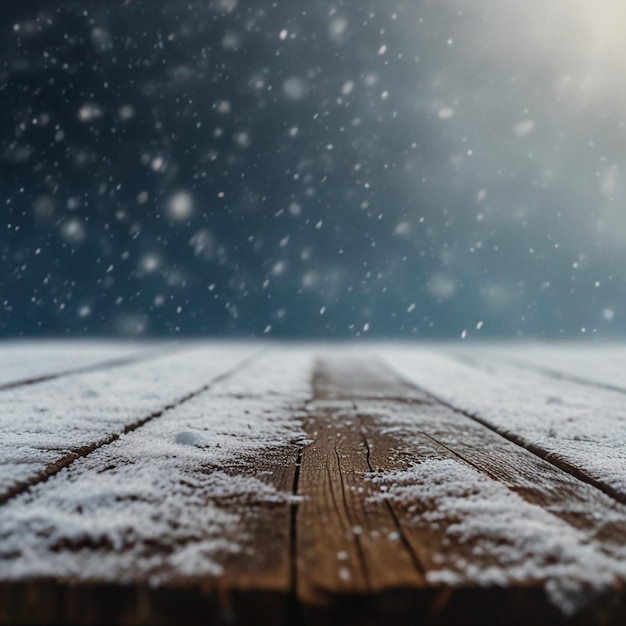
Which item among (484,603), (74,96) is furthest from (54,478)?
(74,96)

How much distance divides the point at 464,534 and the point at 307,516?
257mm

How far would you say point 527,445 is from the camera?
4.32ft

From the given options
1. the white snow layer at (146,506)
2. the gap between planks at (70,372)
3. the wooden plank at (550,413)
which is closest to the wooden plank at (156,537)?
the white snow layer at (146,506)

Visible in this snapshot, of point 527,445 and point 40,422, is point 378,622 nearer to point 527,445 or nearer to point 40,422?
point 527,445

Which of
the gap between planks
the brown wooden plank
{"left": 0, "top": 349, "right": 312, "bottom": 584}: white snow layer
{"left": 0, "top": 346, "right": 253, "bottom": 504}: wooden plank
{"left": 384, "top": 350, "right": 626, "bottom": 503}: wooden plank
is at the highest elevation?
{"left": 384, "top": 350, "right": 626, "bottom": 503}: wooden plank

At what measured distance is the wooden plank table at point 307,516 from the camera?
0.59m

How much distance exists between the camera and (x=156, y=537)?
72 cm

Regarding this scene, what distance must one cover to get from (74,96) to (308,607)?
29.5ft

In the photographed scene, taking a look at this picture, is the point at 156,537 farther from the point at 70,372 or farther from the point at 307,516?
the point at 70,372

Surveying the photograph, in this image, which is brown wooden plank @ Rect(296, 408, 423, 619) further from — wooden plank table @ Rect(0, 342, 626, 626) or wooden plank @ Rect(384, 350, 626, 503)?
wooden plank @ Rect(384, 350, 626, 503)

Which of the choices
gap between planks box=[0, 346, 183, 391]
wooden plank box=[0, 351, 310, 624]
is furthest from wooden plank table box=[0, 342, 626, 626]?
gap between planks box=[0, 346, 183, 391]

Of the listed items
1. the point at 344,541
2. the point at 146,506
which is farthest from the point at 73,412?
the point at 344,541

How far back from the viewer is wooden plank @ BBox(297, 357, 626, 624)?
0.59 m

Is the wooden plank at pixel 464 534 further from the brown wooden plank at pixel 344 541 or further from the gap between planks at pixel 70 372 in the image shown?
the gap between planks at pixel 70 372
